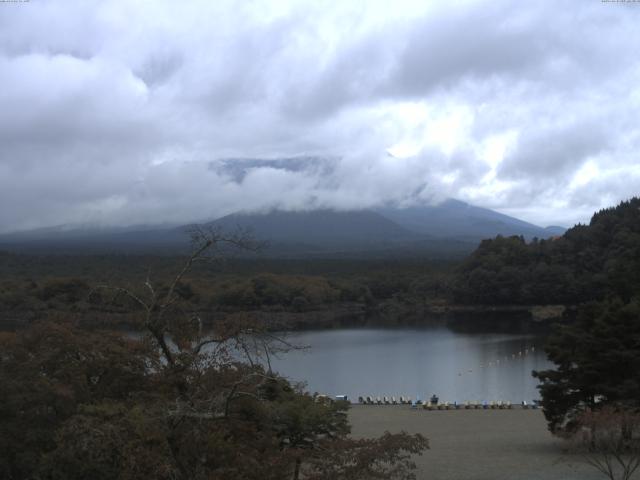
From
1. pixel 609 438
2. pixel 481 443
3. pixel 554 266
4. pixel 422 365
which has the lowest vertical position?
pixel 422 365

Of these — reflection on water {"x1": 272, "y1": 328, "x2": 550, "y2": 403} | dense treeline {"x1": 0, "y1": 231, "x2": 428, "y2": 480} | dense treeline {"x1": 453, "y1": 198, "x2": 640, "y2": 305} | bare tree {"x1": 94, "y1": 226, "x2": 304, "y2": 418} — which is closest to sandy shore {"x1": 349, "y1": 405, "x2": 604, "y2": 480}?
reflection on water {"x1": 272, "y1": 328, "x2": 550, "y2": 403}

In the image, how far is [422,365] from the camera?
28031mm

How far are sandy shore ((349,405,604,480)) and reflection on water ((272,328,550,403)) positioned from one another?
3.60 m

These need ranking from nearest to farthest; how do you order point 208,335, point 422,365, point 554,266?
point 208,335, point 422,365, point 554,266

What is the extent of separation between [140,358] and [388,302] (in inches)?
1838

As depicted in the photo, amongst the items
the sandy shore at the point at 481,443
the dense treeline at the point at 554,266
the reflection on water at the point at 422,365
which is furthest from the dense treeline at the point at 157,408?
the dense treeline at the point at 554,266

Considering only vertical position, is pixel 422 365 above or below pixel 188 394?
below

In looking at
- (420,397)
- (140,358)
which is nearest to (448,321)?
(420,397)

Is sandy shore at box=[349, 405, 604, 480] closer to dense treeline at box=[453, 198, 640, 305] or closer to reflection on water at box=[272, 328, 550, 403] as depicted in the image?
reflection on water at box=[272, 328, 550, 403]

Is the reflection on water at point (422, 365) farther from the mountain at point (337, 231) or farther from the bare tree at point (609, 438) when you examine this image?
the mountain at point (337, 231)

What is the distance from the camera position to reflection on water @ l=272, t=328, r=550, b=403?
76.1 ft

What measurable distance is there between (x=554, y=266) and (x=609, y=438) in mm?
42103

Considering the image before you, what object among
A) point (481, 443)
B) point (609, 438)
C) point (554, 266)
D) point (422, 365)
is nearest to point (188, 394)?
point (609, 438)

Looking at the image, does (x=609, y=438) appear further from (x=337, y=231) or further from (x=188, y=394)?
(x=337, y=231)
